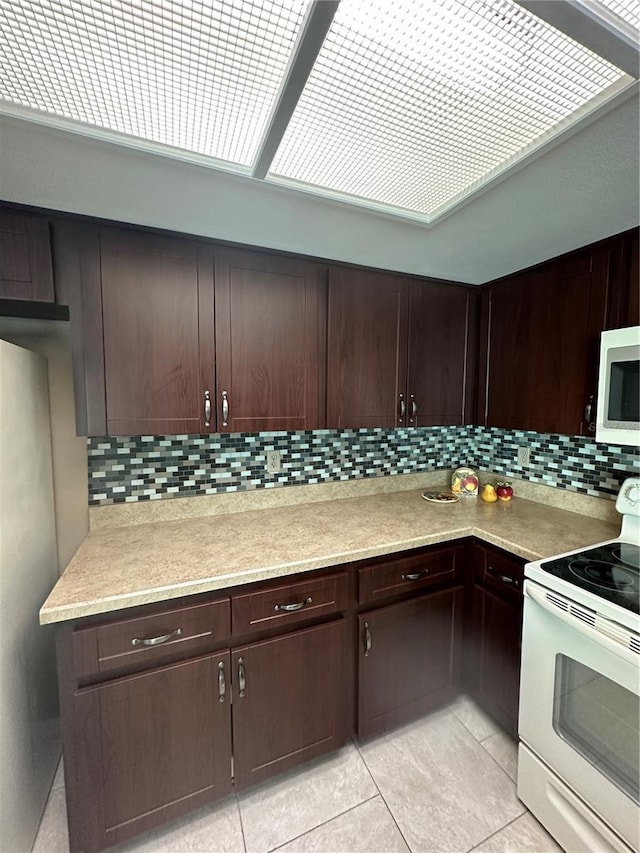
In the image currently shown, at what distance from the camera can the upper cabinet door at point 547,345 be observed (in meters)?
1.60

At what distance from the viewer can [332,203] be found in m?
1.21

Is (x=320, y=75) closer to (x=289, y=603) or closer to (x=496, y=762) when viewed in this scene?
A: (x=289, y=603)

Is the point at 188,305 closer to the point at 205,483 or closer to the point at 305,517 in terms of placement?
the point at 205,483

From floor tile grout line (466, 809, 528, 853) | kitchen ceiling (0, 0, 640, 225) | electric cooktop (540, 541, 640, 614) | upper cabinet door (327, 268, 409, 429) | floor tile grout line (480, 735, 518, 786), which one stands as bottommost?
floor tile grout line (480, 735, 518, 786)

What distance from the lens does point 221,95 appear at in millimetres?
801

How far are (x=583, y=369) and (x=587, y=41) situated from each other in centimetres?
127

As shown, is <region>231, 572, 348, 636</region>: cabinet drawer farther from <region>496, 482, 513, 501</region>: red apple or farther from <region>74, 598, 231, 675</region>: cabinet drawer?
<region>496, 482, 513, 501</region>: red apple

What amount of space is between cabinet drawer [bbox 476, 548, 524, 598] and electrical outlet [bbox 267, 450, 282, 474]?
109cm

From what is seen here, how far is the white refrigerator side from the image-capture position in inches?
42.8

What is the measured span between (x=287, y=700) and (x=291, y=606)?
0.38 meters

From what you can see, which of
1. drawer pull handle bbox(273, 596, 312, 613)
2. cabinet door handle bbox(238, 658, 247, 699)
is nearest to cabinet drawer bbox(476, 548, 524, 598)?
drawer pull handle bbox(273, 596, 312, 613)

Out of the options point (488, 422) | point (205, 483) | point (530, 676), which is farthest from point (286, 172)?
point (530, 676)

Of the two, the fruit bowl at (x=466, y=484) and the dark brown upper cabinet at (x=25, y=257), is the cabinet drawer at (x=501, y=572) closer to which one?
the fruit bowl at (x=466, y=484)

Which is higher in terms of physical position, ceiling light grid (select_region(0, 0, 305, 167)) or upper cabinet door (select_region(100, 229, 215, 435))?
ceiling light grid (select_region(0, 0, 305, 167))
